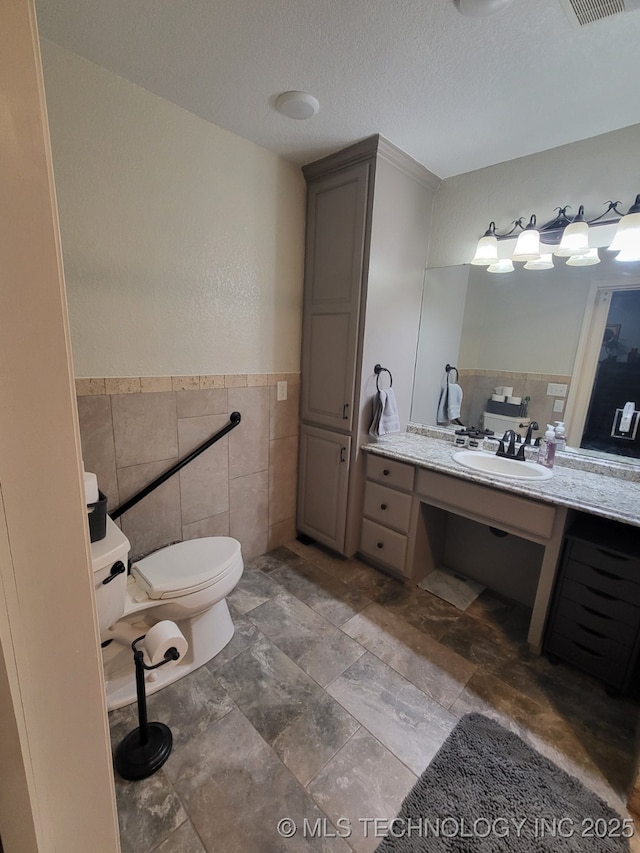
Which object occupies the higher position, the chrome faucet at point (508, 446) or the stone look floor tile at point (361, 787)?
the chrome faucet at point (508, 446)

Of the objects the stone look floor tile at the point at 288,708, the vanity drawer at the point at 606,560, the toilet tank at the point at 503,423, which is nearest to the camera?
the stone look floor tile at the point at 288,708

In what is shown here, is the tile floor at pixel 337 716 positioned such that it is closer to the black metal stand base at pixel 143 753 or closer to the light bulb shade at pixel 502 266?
the black metal stand base at pixel 143 753

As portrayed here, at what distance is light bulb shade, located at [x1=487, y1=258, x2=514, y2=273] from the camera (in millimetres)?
2041

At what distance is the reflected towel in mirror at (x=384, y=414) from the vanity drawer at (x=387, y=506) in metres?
0.34

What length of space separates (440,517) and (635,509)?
1021 millimetres

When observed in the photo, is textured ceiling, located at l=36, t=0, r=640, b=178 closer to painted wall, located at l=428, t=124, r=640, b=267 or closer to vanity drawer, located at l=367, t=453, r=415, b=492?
painted wall, located at l=428, t=124, r=640, b=267

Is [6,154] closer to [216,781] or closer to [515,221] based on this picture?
[216,781]

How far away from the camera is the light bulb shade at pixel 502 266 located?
6.70 feet

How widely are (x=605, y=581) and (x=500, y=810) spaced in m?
0.90

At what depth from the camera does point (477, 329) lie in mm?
2227

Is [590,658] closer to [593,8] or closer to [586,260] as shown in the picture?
[586,260]

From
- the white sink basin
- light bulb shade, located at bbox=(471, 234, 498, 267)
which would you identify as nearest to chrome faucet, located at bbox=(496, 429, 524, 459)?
the white sink basin

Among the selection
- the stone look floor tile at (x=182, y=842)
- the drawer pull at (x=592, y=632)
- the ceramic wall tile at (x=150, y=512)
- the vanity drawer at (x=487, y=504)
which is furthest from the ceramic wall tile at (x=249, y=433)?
the drawer pull at (x=592, y=632)

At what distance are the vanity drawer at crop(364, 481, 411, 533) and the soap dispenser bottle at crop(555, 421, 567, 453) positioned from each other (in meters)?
0.85
